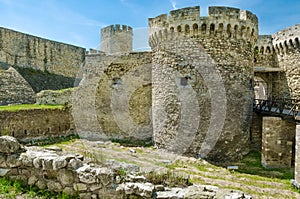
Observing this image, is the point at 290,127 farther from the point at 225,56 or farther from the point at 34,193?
the point at 34,193

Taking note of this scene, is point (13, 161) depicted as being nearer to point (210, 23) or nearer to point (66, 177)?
point (66, 177)

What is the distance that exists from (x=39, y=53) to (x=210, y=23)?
635 inches

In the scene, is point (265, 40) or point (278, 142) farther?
point (265, 40)

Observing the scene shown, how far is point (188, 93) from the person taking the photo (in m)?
9.24

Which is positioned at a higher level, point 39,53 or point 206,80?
point 39,53

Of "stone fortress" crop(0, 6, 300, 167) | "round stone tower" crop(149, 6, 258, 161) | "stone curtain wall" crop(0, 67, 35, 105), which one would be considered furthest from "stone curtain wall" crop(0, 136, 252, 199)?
"stone curtain wall" crop(0, 67, 35, 105)

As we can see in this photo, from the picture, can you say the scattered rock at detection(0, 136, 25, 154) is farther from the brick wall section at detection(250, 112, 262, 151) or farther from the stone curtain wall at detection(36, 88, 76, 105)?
the brick wall section at detection(250, 112, 262, 151)

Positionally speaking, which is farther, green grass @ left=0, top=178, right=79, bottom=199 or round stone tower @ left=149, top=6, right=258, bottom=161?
round stone tower @ left=149, top=6, right=258, bottom=161

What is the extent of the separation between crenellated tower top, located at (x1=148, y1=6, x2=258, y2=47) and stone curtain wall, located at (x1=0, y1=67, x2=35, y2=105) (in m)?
9.16

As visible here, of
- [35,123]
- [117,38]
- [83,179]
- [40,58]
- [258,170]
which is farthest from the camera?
[117,38]

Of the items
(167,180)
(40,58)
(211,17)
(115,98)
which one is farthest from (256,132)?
(40,58)

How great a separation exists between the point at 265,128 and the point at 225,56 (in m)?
3.14

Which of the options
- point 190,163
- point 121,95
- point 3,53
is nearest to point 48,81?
point 3,53

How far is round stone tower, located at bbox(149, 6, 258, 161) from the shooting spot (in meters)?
9.07
